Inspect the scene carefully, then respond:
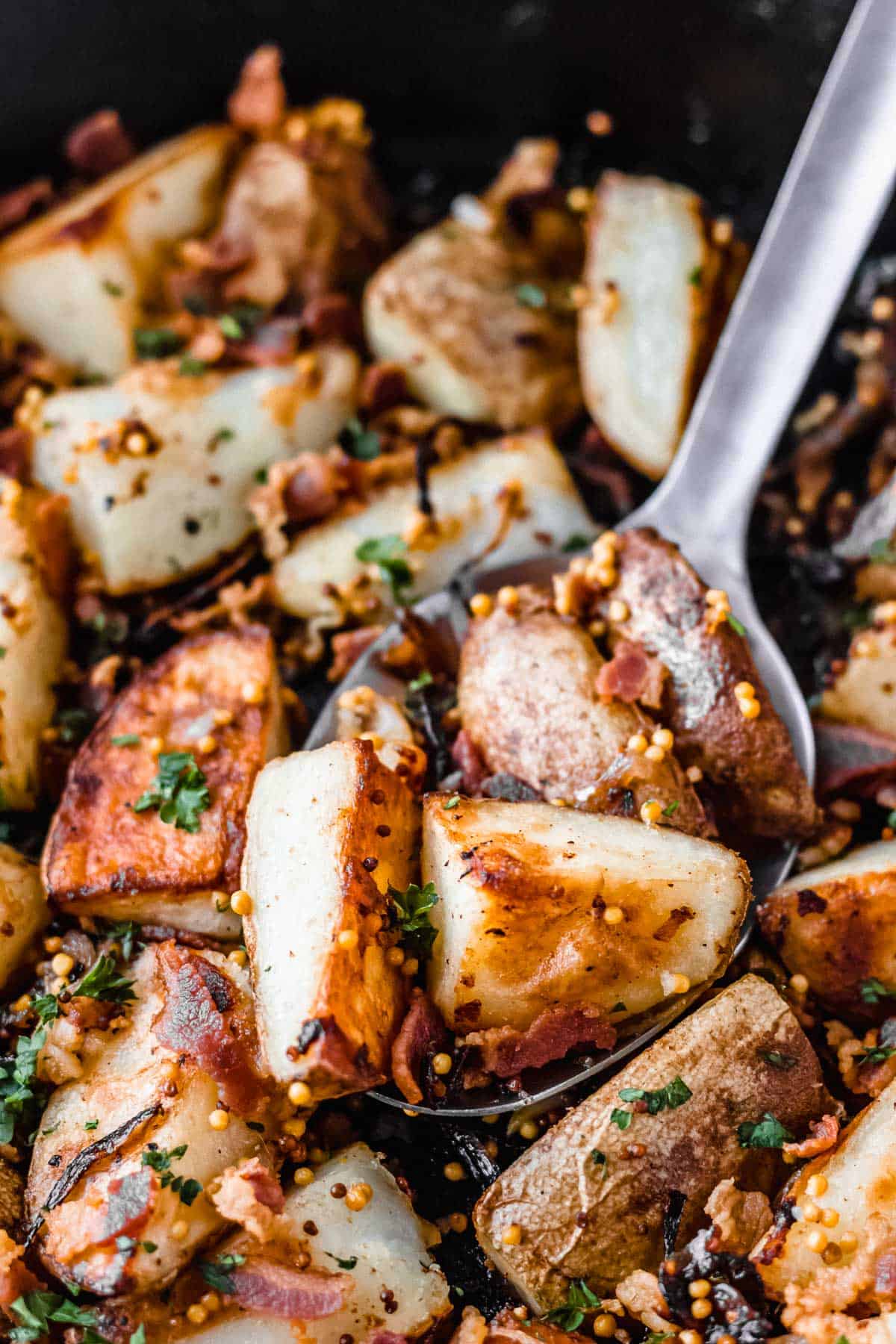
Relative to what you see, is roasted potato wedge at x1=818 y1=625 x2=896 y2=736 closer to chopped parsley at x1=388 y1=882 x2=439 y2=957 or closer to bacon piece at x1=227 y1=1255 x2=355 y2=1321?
chopped parsley at x1=388 y1=882 x2=439 y2=957

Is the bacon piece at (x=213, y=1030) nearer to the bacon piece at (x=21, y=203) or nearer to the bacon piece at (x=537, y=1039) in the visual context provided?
the bacon piece at (x=537, y=1039)

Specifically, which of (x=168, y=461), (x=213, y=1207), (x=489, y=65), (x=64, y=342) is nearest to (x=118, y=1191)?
(x=213, y=1207)

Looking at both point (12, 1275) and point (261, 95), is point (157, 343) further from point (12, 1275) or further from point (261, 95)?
point (12, 1275)

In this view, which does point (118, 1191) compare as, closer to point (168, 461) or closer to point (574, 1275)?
point (574, 1275)

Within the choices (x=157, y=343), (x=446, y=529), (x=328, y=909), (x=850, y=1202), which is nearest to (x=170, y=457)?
(x=157, y=343)

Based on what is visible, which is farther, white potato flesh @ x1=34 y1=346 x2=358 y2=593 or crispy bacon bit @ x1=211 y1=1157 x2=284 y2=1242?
white potato flesh @ x1=34 y1=346 x2=358 y2=593

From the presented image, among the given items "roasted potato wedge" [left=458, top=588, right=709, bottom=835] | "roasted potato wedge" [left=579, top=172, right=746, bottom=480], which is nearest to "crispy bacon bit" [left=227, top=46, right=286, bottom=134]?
"roasted potato wedge" [left=579, top=172, right=746, bottom=480]
